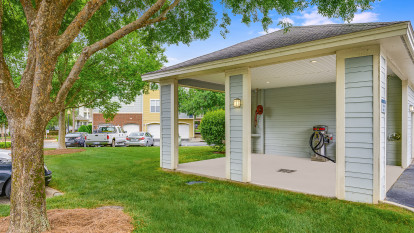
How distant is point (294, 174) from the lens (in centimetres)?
601

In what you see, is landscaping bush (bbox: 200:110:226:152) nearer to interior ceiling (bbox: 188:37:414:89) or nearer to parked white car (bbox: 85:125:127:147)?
interior ceiling (bbox: 188:37:414:89)

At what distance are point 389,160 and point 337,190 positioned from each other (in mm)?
4395

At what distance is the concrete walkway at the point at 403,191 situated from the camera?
400 centimetres

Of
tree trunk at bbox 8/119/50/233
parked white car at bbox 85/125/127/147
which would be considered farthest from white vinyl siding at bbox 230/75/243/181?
parked white car at bbox 85/125/127/147

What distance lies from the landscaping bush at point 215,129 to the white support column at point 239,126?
4759 mm

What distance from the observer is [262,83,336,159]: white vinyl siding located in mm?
8234

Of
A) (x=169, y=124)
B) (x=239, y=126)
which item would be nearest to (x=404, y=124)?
(x=239, y=126)

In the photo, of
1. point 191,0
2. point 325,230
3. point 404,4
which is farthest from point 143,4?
point 404,4

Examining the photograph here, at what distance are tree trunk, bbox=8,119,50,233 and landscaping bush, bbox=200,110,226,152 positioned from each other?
7952mm

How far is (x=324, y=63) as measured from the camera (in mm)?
5441

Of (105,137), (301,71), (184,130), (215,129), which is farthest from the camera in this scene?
(184,130)

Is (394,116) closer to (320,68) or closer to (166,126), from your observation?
(320,68)

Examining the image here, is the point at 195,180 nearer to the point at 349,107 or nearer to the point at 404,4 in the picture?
the point at 349,107

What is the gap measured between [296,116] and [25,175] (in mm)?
8302
